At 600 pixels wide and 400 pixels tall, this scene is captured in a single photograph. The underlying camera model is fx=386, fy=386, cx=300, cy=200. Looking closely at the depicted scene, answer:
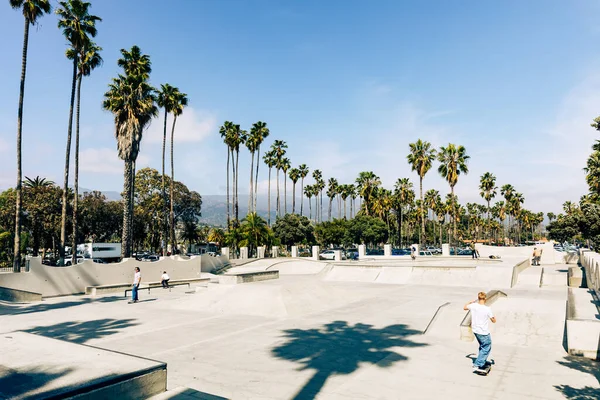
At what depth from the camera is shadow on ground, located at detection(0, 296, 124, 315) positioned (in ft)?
53.2

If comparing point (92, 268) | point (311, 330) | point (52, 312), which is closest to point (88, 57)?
point (92, 268)

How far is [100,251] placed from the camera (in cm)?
4384

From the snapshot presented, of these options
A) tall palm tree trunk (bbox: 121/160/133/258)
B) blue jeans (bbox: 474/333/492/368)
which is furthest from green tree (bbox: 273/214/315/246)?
blue jeans (bbox: 474/333/492/368)

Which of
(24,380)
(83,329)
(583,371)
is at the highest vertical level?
(24,380)

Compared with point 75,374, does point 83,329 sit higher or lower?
lower

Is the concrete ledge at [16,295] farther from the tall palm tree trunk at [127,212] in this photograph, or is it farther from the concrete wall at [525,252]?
the concrete wall at [525,252]

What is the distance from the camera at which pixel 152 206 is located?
214ft

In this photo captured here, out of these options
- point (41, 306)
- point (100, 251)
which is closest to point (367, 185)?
Answer: point (100, 251)

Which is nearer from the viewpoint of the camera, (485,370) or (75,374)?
(75,374)

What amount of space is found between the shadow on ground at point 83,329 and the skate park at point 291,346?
0.04 m

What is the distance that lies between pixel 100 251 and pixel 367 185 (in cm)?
4727

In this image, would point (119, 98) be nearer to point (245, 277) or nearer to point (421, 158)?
point (245, 277)

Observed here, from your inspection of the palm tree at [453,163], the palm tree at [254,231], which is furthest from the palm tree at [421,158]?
the palm tree at [254,231]

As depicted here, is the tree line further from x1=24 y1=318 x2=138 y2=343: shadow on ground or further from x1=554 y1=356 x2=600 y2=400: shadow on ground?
x1=554 y1=356 x2=600 y2=400: shadow on ground
